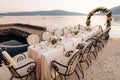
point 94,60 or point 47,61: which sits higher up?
point 47,61

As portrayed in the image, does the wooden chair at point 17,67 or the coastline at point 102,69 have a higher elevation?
the wooden chair at point 17,67

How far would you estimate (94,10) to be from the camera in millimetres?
8789

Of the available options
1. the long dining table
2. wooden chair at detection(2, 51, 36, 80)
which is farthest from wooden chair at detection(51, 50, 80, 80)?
wooden chair at detection(2, 51, 36, 80)

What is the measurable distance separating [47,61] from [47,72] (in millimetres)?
246

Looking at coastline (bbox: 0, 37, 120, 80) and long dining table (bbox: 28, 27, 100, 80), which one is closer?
long dining table (bbox: 28, 27, 100, 80)

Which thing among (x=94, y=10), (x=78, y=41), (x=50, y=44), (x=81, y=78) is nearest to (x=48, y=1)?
(x=94, y=10)

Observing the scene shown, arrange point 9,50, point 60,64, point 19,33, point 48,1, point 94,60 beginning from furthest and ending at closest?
point 48,1
point 19,33
point 94,60
point 9,50
point 60,64

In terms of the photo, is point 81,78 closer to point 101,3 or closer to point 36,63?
point 36,63

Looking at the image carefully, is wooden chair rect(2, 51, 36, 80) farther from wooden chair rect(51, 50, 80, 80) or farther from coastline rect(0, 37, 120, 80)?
coastline rect(0, 37, 120, 80)

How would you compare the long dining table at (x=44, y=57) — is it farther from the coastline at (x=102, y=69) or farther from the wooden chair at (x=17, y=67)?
the coastline at (x=102, y=69)

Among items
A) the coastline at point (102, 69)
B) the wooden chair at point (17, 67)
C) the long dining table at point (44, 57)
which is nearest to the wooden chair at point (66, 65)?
the long dining table at point (44, 57)

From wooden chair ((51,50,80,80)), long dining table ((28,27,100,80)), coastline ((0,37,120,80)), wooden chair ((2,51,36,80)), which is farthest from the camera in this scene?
coastline ((0,37,120,80))

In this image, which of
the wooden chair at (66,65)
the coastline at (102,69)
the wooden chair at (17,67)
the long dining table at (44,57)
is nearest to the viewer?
the wooden chair at (17,67)

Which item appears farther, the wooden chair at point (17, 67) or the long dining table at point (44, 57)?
the long dining table at point (44, 57)
